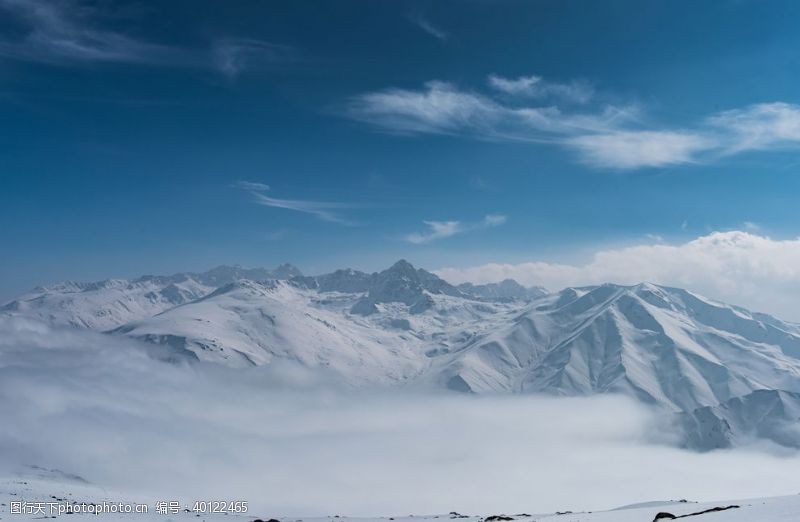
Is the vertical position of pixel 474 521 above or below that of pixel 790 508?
below

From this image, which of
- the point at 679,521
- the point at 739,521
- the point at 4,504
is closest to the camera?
the point at 739,521

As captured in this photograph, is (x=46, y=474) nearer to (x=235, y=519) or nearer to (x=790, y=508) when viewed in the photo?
(x=235, y=519)

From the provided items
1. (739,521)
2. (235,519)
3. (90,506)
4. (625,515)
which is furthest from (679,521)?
(90,506)

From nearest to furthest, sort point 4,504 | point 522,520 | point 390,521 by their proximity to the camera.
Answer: point 522,520
point 4,504
point 390,521

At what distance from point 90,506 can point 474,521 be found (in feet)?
124

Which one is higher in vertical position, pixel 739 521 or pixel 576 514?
pixel 739 521

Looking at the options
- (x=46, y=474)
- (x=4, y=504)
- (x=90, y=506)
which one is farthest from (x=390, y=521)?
(x=46, y=474)

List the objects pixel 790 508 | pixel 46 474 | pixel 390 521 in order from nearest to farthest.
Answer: pixel 790 508
pixel 390 521
pixel 46 474

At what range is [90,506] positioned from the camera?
179ft

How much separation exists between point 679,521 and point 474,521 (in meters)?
24.0

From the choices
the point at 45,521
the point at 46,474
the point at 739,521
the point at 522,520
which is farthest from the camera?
the point at 46,474

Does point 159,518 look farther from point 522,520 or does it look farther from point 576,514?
point 576,514

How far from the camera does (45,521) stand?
42219mm

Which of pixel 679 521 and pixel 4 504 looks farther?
pixel 4 504
